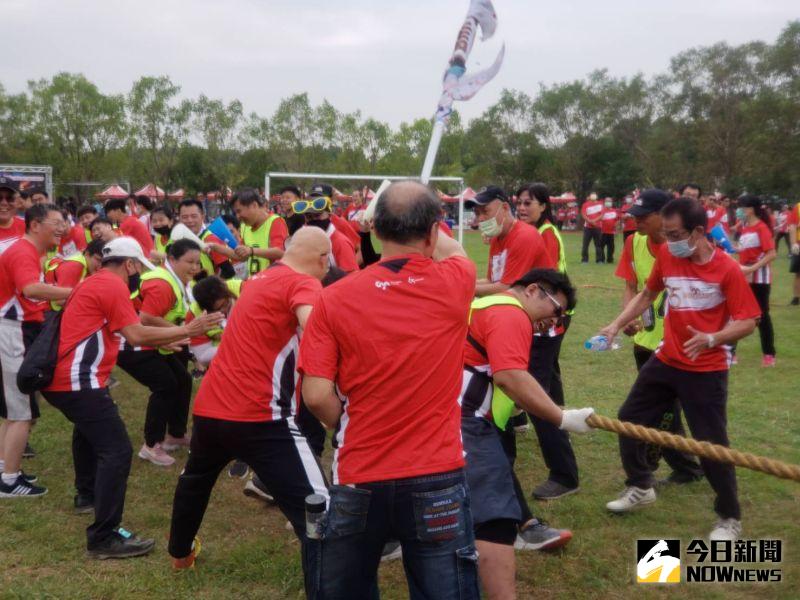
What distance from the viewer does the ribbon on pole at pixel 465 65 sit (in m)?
5.20

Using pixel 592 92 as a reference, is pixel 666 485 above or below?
below

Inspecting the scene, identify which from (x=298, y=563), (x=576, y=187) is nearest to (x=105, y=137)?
(x=576, y=187)

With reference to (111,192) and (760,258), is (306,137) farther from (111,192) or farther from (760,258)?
(760,258)

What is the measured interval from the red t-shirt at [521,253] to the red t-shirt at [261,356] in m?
2.15

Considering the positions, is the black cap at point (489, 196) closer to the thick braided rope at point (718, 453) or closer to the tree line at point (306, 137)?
the thick braided rope at point (718, 453)

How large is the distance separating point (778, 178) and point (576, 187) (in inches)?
567

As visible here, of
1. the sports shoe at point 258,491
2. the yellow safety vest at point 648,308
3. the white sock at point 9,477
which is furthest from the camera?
the yellow safety vest at point 648,308

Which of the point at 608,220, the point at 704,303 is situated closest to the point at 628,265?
the point at 704,303

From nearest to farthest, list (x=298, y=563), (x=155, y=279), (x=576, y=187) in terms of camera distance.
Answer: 1. (x=298, y=563)
2. (x=155, y=279)
3. (x=576, y=187)

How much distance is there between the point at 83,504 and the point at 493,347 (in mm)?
3527

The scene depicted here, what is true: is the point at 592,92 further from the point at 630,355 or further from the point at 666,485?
the point at 666,485

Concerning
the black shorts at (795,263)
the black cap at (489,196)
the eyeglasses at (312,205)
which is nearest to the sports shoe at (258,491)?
the eyeglasses at (312,205)

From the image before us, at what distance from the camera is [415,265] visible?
2457 millimetres

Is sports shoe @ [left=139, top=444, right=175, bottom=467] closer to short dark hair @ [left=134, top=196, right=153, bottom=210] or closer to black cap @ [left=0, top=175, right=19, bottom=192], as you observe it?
black cap @ [left=0, top=175, right=19, bottom=192]
